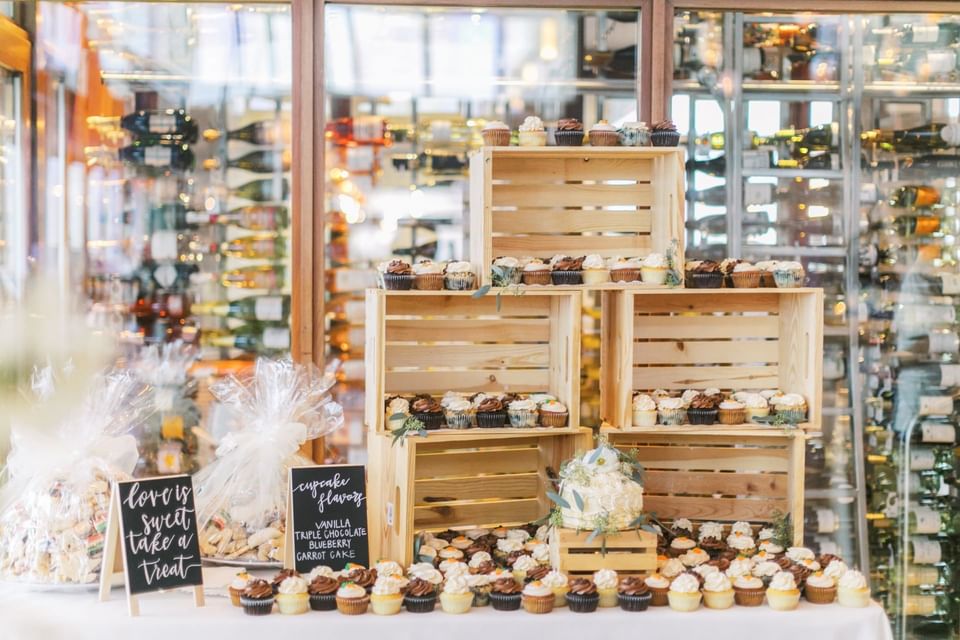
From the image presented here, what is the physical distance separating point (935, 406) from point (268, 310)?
2781 mm

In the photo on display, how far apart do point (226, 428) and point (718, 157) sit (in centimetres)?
225

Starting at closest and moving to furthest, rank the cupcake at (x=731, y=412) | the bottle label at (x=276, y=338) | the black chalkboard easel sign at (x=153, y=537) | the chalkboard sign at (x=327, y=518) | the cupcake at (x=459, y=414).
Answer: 1. the black chalkboard easel sign at (x=153, y=537)
2. the chalkboard sign at (x=327, y=518)
3. the cupcake at (x=459, y=414)
4. the cupcake at (x=731, y=412)
5. the bottle label at (x=276, y=338)

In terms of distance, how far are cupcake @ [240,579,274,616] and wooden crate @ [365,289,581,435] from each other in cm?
90

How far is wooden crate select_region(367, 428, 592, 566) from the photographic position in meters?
3.25

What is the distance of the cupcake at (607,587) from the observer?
Answer: 8.68ft

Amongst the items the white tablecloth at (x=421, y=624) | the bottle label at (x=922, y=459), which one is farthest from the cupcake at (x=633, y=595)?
the bottle label at (x=922, y=459)

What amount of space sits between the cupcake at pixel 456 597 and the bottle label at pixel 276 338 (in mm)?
1792

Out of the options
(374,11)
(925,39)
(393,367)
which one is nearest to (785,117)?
(925,39)

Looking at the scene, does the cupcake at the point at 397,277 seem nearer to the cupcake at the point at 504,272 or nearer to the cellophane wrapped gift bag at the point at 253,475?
the cupcake at the point at 504,272

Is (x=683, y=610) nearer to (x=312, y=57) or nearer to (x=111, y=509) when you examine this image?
(x=111, y=509)

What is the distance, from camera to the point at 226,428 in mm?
4129

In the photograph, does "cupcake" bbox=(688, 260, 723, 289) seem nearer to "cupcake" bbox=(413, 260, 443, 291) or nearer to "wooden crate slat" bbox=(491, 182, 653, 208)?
"wooden crate slat" bbox=(491, 182, 653, 208)

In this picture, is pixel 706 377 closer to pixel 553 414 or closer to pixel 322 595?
pixel 553 414

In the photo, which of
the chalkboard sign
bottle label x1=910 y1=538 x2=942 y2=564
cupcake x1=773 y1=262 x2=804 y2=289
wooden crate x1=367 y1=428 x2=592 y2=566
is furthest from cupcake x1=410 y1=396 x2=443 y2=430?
bottle label x1=910 y1=538 x2=942 y2=564
